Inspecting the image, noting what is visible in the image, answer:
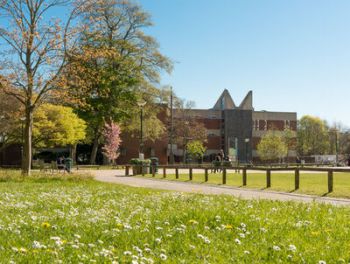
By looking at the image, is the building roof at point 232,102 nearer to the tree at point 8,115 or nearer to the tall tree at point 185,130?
the tall tree at point 185,130

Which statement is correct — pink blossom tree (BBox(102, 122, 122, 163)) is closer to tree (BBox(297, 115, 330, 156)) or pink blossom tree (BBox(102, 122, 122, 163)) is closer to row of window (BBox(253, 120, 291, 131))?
row of window (BBox(253, 120, 291, 131))

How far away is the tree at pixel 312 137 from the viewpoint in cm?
10712

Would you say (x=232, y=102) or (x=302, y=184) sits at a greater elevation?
(x=232, y=102)

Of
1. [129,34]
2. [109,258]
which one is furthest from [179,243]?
[129,34]

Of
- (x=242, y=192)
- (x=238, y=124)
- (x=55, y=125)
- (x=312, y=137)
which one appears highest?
(x=238, y=124)

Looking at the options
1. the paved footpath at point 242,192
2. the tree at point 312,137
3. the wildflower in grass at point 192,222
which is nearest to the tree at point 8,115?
the paved footpath at point 242,192

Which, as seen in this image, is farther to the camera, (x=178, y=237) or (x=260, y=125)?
(x=260, y=125)

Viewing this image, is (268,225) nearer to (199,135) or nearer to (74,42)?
(74,42)

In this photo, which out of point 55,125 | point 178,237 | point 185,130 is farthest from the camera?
point 185,130

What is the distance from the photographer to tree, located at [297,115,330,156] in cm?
10712

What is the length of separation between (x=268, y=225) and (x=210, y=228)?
97 centimetres

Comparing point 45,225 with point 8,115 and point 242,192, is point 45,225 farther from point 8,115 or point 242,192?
point 8,115

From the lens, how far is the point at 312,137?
108 metres

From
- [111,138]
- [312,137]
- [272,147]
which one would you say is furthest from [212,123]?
[111,138]
